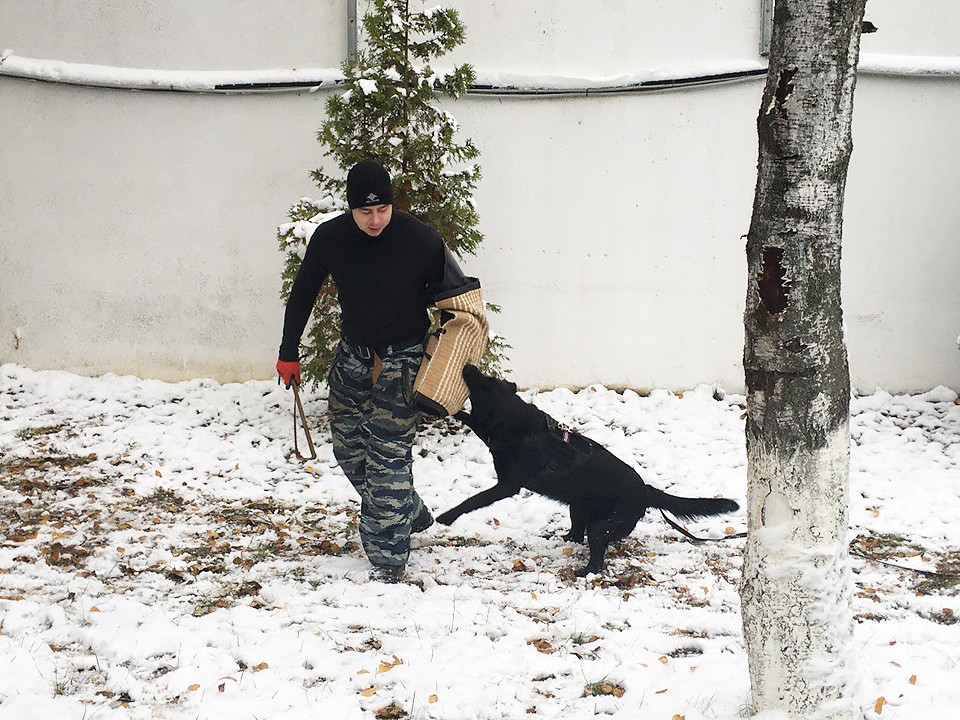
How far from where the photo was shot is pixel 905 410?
718 centimetres

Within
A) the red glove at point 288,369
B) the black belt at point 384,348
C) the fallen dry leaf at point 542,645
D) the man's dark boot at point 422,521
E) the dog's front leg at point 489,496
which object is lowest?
the fallen dry leaf at point 542,645

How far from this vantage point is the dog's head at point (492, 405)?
4426 millimetres

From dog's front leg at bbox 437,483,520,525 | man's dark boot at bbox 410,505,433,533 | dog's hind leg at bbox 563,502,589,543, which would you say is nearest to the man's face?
dog's front leg at bbox 437,483,520,525

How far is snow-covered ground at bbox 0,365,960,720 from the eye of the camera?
10.9ft

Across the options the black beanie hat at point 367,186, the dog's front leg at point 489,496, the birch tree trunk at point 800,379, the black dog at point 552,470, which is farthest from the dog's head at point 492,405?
the birch tree trunk at point 800,379

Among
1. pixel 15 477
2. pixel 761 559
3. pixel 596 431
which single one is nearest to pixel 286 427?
pixel 15 477

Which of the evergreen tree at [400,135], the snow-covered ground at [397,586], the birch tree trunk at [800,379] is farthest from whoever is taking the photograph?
the evergreen tree at [400,135]

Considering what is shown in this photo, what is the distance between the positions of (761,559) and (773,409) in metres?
0.50

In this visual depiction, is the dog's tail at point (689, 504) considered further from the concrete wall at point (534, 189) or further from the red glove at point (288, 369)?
the concrete wall at point (534, 189)

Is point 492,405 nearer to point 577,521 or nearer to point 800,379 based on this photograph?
point 577,521

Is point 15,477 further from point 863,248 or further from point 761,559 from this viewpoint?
point 863,248

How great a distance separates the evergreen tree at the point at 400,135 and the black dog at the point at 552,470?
7.17ft

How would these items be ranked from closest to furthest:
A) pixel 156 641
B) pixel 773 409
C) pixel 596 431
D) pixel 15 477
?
pixel 773 409 < pixel 156 641 < pixel 15 477 < pixel 596 431

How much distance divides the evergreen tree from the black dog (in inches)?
86.1
